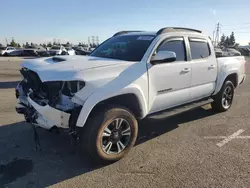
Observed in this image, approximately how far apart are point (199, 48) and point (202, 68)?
1.55 feet

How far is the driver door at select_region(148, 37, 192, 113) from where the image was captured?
13.5ft

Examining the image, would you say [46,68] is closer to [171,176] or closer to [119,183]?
[119,183]

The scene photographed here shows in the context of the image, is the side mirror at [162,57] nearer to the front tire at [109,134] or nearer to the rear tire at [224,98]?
the front tire at [109,134]

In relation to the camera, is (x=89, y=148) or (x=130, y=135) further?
(x=130, y=135)

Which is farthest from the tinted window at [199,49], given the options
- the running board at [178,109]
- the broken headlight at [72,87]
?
the broken headlight at [72,87]

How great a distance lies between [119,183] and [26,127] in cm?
282

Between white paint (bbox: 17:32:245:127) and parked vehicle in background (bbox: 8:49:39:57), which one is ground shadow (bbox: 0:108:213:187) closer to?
white paint (bbox: 17:32:245:127)

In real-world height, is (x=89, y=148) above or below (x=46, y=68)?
below

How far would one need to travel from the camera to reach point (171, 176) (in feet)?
10.9

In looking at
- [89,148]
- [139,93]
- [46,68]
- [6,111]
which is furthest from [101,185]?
[6,111]

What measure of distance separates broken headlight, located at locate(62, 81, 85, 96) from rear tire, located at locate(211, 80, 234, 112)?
3980 millimetres

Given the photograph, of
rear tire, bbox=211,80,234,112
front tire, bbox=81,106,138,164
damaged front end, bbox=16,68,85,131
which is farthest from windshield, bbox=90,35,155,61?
rear tire, bbox=211,80,234,112

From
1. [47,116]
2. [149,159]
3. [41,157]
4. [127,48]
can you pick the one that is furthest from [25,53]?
[149,159]

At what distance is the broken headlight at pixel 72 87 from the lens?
3.22 meters
